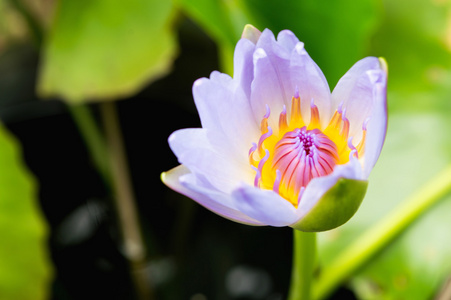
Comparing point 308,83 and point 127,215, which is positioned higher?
point 308,83

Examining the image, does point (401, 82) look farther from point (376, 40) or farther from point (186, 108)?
point (186, 108)

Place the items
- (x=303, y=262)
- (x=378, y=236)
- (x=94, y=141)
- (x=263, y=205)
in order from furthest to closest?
(x=94, y=141), (x=378, y=236), (x=303, y=262), (x=263, y=205)

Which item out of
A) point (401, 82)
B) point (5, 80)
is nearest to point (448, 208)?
point (401, 82)

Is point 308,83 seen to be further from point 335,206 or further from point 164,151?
point 164,151

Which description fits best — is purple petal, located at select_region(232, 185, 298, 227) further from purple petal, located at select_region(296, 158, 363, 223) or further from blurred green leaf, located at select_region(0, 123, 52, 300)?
blurred green leaf, located at select_region(0, 123, 52, 300)

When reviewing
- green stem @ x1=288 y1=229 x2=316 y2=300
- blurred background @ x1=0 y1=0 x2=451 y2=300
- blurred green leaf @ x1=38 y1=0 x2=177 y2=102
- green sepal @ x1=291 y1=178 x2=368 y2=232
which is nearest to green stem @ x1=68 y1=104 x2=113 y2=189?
blurred background @ x1=0 y1=0 x2=451 y2=300

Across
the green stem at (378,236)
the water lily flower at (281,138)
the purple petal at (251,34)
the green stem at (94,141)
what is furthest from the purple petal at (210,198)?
the green stem at (94,141)

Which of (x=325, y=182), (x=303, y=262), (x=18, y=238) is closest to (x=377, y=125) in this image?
(x=325, y=182)
